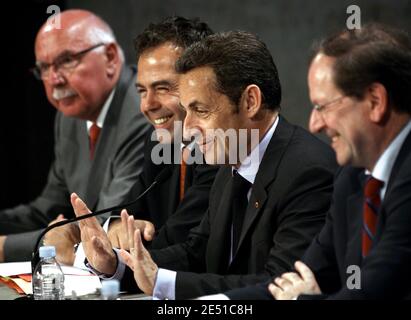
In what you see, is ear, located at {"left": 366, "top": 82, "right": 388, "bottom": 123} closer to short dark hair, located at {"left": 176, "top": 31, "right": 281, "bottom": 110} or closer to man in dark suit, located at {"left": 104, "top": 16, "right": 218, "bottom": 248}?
short dark hair, located at {"left": 176, "top": 31, "right": 281, "bottom": 110}

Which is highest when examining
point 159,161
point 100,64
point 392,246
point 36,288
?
point 100,64

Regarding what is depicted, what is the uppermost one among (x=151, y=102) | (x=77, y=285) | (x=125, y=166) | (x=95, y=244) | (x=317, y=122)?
(x=151, y=102)

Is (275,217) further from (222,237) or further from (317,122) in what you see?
(317,122)

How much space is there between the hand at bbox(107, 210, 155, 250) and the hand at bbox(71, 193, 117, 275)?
0.50 ft

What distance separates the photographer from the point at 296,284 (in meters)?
2.02

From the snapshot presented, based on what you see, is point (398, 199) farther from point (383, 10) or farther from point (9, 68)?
point (9, 68)

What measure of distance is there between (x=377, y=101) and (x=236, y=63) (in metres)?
0.64

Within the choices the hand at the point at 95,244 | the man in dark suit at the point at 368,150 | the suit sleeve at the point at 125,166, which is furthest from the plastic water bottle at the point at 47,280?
the suit sleeve at the point at 125,166

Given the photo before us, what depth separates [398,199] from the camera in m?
1.82

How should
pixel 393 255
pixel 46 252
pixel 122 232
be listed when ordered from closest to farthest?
1. pixel 393 255
2. pixel 46 252
3. pixel 122 232

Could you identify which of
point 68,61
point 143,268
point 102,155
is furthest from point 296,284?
point 68,61

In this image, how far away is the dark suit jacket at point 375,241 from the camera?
182cm
